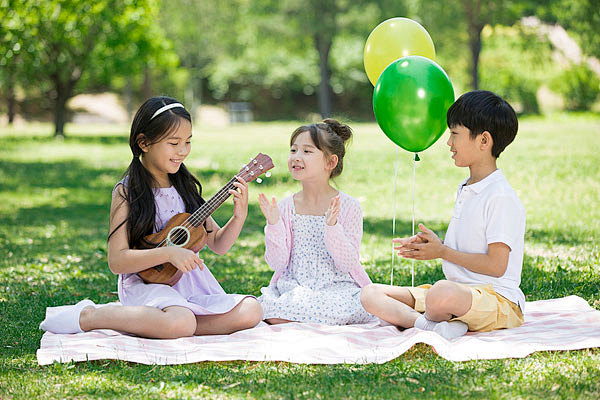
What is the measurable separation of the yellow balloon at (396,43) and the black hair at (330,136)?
27.2 inches

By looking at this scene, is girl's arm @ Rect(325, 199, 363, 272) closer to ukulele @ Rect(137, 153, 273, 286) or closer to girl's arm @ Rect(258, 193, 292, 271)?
girl's arm @ Rect(258, 193, 292, 271)

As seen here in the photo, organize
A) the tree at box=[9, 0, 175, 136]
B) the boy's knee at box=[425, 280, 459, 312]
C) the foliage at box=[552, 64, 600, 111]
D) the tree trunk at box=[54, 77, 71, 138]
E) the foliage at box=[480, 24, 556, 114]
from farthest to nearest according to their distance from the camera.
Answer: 1. the foliage at box=[480, 24, 556, 114]
2. the foliage at box=[552, 64, 600, 111]
3. the tree trunk at box=[54, 77, 71, 138]
4. the tree at box=[9, 0, 175, 136]
5. the boy's knee at box=[425, 280, 459, 312]

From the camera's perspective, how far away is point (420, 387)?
3.08m

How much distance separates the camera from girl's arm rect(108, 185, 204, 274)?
12.4 feet

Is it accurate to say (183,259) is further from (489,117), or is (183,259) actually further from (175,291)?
(489,117)

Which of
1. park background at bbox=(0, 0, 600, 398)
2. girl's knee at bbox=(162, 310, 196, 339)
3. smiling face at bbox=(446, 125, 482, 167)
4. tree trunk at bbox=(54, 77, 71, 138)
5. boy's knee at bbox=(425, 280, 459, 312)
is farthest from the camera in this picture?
tree trunk at bbox=(54, 77, 71, 138)

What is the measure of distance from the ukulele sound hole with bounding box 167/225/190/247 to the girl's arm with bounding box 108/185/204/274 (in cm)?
18

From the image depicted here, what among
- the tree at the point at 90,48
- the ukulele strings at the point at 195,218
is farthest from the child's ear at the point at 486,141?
the tree at the point at 90,48

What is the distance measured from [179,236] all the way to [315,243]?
912 mm

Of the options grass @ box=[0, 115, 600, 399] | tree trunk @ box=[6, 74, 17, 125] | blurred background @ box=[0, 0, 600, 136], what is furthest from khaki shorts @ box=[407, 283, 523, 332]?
tree trunk @ box=[6, 74, 17, 125]

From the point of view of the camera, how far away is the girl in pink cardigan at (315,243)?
168 inches

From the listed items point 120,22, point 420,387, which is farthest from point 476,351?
point 120,22

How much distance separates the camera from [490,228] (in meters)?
3.82

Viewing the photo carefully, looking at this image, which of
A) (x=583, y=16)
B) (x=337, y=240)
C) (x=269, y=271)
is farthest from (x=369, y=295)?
(x=583, y=16)
